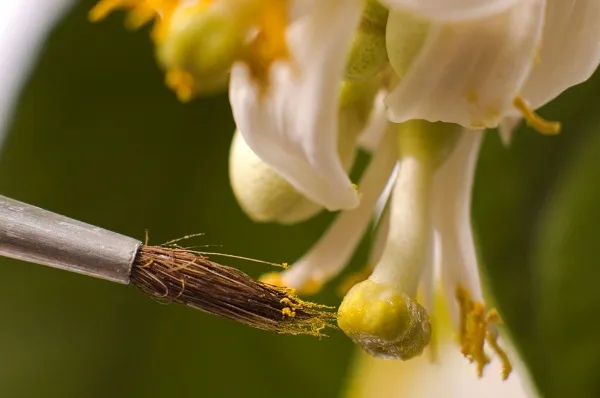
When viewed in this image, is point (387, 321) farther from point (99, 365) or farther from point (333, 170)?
point (99, 365)

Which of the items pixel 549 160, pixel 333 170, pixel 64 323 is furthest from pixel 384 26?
pixel 64 323

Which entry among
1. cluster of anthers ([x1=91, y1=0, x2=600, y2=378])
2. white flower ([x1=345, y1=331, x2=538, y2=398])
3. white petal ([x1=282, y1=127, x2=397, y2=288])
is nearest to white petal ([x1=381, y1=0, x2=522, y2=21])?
cluster of anthers ([x1=91, y1=0, x2=600, y2=378])

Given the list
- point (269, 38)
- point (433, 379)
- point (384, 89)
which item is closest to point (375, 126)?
point (384, 89)

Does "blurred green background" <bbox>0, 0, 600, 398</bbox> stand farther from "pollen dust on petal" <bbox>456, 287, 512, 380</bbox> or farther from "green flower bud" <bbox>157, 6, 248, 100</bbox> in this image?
"green flower bud" <bbox>157, 6, 248, 100</bbox>

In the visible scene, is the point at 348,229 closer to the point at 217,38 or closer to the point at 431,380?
the point at 217,38

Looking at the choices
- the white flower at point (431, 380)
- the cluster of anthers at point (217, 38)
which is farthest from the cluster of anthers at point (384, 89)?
the white flower at point (431, 380)
